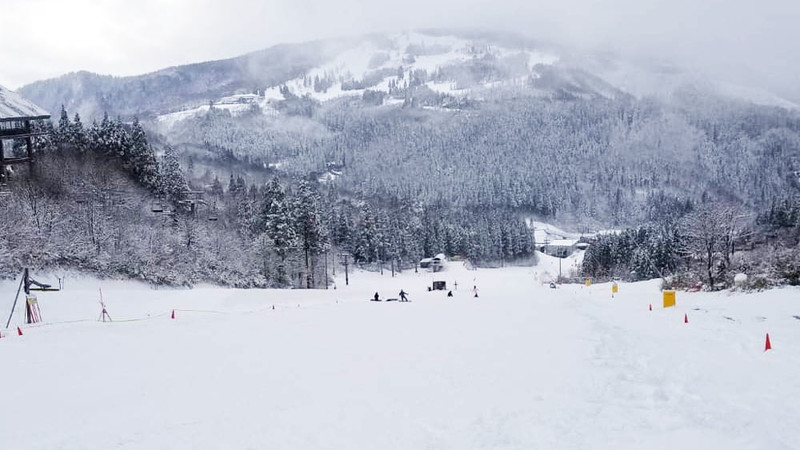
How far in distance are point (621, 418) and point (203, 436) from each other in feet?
27.0

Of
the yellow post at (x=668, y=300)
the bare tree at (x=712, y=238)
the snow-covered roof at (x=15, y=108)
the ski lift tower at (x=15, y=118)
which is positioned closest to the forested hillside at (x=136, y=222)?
the ski lift tower at (x=15, y=118)

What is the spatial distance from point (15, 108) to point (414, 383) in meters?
40.3

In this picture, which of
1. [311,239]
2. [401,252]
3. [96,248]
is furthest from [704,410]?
[401,252]

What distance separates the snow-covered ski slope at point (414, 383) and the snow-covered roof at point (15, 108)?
19.7m

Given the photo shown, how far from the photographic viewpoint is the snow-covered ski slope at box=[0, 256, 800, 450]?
9.98 m

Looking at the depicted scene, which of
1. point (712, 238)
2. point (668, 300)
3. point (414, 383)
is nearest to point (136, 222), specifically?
point (414, 383)

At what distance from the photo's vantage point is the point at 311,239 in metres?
60.2

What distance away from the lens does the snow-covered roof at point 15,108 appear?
125ft

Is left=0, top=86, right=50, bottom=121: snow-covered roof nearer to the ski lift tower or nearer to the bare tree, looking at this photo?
the ski lift tower

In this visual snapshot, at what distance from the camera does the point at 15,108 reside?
39.1m

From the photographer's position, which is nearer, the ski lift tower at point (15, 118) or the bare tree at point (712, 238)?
the ski lift tower at point (15, 118)

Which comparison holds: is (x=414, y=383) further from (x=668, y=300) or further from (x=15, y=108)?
(x=15, y=108)

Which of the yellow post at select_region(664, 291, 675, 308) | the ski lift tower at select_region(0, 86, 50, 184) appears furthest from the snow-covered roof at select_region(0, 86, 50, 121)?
the yellow post at select_region(664, 291, 675, 308)

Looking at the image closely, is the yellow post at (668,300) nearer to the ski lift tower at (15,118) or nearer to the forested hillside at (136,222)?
the forested hillside at (136,222)
